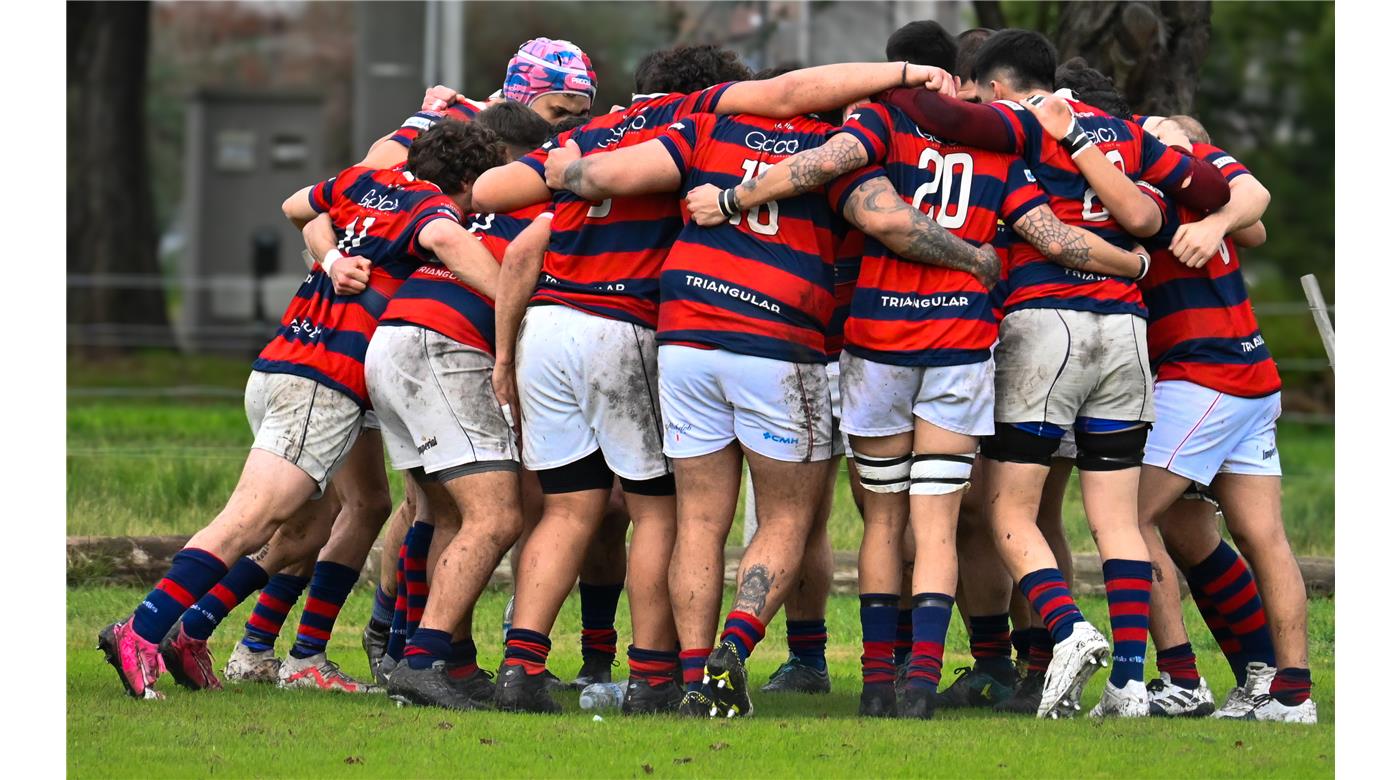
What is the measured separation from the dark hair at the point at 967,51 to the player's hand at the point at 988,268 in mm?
811

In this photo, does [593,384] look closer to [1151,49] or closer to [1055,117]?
[1055,117]

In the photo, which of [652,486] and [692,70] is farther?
[692,70]

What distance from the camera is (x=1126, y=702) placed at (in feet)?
20.6

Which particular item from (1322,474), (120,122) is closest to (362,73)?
(120,122)

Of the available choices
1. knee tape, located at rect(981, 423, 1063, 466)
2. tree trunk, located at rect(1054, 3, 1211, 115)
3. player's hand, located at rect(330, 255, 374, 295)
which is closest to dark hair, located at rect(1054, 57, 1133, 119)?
knee tape, located at rect(981, 423, 1063, 466)

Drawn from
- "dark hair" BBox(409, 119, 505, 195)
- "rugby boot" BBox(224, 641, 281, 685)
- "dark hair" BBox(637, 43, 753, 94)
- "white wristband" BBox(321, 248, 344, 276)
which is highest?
"dark hair" BBox(637, 43, 753, 94)

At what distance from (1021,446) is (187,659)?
3101 mm

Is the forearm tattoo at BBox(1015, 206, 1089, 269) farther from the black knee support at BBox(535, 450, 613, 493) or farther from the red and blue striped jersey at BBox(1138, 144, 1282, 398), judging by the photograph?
the black knee support at BBox(535, 450, 613, 493)

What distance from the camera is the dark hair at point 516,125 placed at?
23.2ft

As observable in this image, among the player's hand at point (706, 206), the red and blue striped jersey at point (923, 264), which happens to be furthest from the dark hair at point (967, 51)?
the player's hand at point (706, 206)

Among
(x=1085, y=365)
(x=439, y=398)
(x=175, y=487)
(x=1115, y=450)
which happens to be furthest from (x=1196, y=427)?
(x=175, y=487)

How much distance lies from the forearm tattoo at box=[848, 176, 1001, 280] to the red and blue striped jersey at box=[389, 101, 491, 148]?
1898 millimetres

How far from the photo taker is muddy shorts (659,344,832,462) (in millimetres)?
6156

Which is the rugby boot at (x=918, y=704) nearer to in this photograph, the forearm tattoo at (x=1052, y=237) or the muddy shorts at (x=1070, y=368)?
the muddy shorts at (x=1070, y=368)
